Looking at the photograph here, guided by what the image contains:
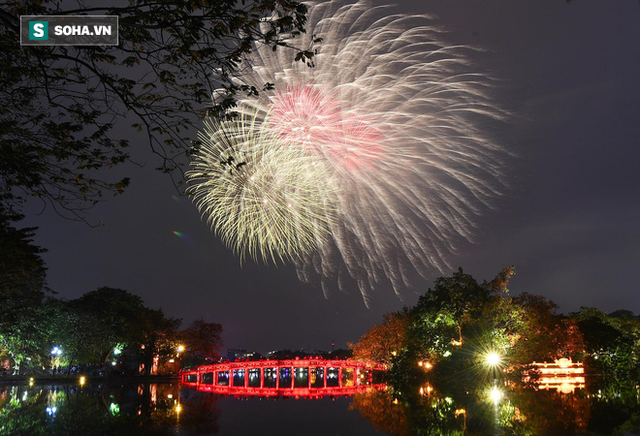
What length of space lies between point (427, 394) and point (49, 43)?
105ft

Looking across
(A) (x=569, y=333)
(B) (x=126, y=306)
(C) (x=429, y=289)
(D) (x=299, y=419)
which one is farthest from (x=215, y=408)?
(A) (x=569, y=333)

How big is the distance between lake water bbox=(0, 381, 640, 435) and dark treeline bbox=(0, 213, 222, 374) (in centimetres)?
1844

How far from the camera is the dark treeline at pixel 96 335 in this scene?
163 feet

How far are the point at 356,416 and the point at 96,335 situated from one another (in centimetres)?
4332

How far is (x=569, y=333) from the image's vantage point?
2087 inches

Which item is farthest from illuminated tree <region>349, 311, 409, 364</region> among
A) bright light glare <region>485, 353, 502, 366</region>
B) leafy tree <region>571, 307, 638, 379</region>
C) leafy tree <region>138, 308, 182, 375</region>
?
leafy tree <region>138, 308, 182, 375</region>

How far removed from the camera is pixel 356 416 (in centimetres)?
2562

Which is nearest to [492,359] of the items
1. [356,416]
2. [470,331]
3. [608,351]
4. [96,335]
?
[470,331]

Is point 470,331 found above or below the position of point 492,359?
above

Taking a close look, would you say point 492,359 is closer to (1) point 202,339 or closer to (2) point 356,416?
(2) point 356,416

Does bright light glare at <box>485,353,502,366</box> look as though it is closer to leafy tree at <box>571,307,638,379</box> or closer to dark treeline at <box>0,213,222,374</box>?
leafy tree at <box>571,307,638,379</box>

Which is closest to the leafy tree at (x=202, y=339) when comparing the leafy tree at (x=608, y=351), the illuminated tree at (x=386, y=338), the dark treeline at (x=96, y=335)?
the dark treeline at (x=96, y=335)

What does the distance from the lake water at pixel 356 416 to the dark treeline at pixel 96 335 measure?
1844cm

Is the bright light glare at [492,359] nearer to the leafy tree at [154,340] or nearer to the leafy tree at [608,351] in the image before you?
the leafy tree at [608,351]
